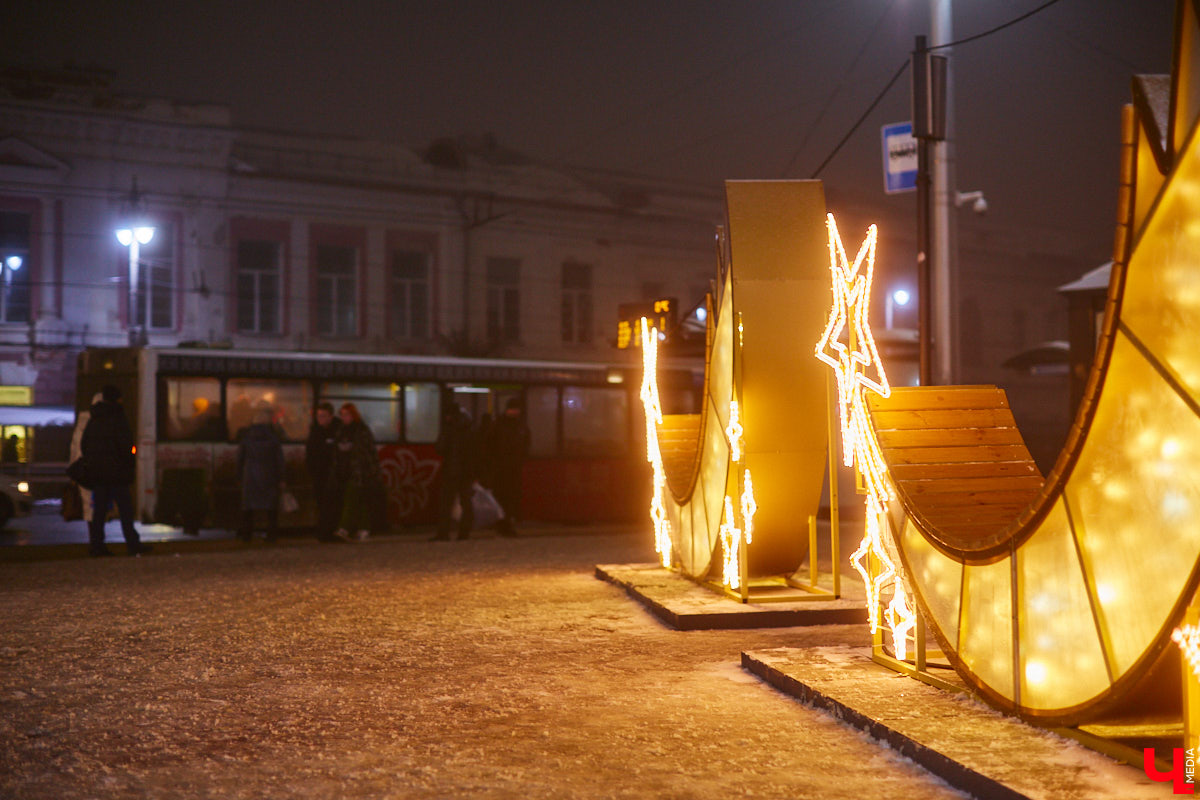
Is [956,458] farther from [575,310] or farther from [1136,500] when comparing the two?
[575,310]

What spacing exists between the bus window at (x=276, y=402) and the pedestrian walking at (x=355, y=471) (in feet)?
5.00

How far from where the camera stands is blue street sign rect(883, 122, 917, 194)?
17.6 meters

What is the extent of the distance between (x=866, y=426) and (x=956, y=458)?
0.51 m

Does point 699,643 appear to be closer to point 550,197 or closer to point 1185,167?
point 1185,167

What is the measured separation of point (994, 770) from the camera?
4555 mm

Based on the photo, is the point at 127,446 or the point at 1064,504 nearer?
the point at 1064,504

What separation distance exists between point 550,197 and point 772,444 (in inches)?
1161

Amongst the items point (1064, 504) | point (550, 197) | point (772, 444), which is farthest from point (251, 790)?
point (550, 197)

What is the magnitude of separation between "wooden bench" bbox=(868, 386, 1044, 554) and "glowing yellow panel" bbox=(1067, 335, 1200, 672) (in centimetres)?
143

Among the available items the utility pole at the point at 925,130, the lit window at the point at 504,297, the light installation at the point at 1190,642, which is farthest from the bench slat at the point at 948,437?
the lit window at the point at 504,297

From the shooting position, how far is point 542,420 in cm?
2078

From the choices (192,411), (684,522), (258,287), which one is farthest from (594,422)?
(258,287)

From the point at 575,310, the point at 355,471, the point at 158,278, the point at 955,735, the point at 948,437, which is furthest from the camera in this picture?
the point at 575,310

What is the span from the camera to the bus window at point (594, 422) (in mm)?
20984
